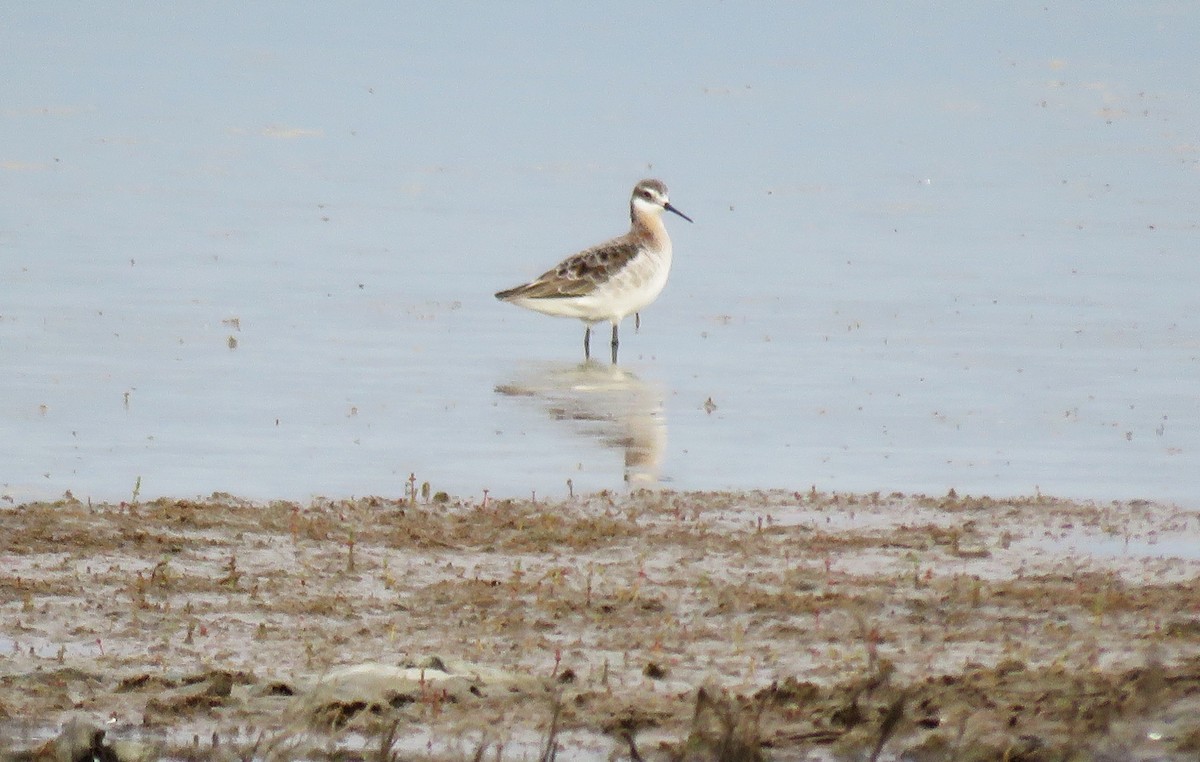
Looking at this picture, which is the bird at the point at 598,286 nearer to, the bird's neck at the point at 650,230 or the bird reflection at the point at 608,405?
the bird's neck at the point at 650,230

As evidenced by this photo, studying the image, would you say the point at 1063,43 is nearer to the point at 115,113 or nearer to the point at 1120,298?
the point at 115,113

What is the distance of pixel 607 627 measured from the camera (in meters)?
8.70

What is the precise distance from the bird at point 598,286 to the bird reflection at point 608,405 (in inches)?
34.1

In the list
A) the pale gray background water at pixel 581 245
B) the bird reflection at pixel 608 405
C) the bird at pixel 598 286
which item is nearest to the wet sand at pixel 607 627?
the pale gray background water at pixel 581 245

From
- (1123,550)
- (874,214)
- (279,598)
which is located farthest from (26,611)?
(874,214)

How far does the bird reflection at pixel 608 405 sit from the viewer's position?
42.1 ft

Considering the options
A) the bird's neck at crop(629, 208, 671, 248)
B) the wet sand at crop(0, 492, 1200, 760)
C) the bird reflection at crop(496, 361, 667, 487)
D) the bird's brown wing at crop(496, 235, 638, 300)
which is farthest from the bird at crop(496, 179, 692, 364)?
the wet sand at crop(0, 492, 1200, 760)

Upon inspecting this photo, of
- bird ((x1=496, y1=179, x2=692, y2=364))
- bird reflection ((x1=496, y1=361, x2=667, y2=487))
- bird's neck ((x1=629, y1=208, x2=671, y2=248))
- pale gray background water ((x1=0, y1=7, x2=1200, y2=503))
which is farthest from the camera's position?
bird's neck ((x1=629, y1=208, x2=671, y2=248))

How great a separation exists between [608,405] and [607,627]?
5.94 metres

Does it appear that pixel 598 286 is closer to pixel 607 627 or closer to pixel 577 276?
pixel 577 276

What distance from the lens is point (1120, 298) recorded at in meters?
19.3

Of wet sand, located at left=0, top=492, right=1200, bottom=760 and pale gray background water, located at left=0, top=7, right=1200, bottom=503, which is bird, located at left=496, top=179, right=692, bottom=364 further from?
wet sand, located at left=0, top=492, right=1200, bottom=760

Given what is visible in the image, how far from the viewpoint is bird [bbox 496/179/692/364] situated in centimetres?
1734

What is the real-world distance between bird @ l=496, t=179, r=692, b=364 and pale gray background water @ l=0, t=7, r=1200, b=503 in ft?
1.21
